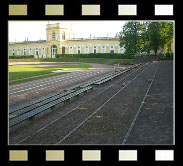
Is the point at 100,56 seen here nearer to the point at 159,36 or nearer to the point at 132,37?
the point at 132,37

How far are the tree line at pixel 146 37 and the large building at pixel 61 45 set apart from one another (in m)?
19.2

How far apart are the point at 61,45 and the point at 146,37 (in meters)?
34.7

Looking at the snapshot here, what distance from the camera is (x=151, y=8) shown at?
5293 millimetres

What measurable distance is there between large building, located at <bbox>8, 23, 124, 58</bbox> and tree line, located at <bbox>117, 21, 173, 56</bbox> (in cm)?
1916

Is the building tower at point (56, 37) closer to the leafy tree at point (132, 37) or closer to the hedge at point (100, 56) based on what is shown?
the hedge at point (100, 56)

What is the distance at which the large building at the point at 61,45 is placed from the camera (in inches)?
3189

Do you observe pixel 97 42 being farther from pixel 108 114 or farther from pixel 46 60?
pixel 108 114

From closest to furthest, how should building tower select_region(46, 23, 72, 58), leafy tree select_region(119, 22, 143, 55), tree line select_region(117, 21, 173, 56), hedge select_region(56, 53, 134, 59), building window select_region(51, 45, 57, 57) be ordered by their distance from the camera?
1. tree line select_region(117, 21, 173, 56)
2. leafy tree select_region(119, 22, 143, 55)
3. hedge select_region(56, 53, 134, 59)
4. building tower select_region(46, 23, 72, 58)
5. building window select_region(51, 45, 57, 57)

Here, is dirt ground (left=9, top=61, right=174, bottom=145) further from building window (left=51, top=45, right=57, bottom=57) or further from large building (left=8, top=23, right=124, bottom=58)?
building window (left=51, top=45, right=57, bottom=57)

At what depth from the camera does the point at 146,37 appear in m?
58.7

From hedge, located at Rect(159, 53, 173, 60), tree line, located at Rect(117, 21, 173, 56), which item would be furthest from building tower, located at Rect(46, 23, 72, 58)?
hedge, located at Rect(159, 53, 173, 60)

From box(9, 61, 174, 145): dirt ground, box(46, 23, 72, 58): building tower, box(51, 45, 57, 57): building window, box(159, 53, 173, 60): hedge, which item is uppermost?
box(46, 23, 72, 58): building tower

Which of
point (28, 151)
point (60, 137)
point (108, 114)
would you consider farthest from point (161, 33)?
point (28, 151)

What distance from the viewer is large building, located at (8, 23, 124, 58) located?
81.0 m
